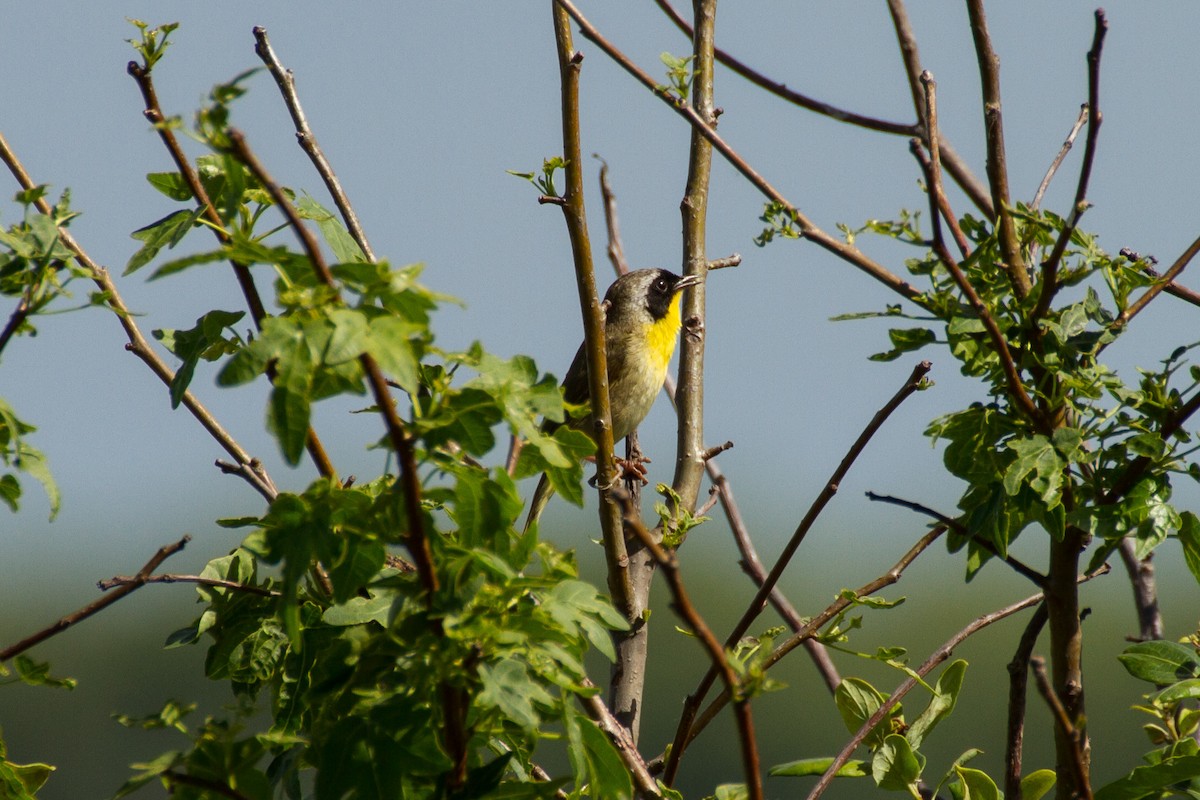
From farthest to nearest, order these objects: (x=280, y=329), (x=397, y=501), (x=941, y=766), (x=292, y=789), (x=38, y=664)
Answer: (x=941, y=766)
(x=38, y=664)
(x=292, y=789)
(x=397, y=501)
(x=280, y=329)

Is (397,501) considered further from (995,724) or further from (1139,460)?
(995,724)

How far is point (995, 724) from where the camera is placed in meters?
27.9

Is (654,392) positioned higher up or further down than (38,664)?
higher up

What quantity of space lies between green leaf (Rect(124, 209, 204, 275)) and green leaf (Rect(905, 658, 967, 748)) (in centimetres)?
166

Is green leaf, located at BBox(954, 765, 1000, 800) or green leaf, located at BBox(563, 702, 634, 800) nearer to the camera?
green leaf, located at BBox(563, 702, 634, 800)

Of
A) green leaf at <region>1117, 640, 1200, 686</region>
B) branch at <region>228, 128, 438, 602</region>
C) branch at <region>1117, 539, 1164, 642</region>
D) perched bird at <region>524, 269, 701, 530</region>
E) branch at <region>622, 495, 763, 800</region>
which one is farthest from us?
perched bird at <region>524, 269, 701, 530</region>

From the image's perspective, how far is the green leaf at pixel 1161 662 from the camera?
7.00ft

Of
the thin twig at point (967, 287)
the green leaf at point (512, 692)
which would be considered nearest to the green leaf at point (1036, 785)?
the thin twig at point (967, 287)

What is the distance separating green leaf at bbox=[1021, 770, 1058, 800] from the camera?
91.7 inches

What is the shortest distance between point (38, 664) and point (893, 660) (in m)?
1.71

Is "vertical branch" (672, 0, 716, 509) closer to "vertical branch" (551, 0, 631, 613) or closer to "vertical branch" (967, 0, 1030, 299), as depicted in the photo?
"vertical branch" (551, 0, 631, 613)

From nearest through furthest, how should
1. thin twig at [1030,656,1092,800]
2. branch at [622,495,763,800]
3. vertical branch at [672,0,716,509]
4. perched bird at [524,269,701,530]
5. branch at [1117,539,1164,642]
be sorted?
branch at [622,495,763,800], thin twig at [1030,656,1092,800], branch at [1117,539,1164,642], vertical branch at [672,0,716,509], perched bird at [524,269,701,530]

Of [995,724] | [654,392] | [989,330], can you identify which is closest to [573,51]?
[989,330]

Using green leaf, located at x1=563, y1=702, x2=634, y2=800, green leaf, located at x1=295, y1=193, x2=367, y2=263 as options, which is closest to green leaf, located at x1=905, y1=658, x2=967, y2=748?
green leaf, located at x1=563, y1=702, x2=634, y2=800
